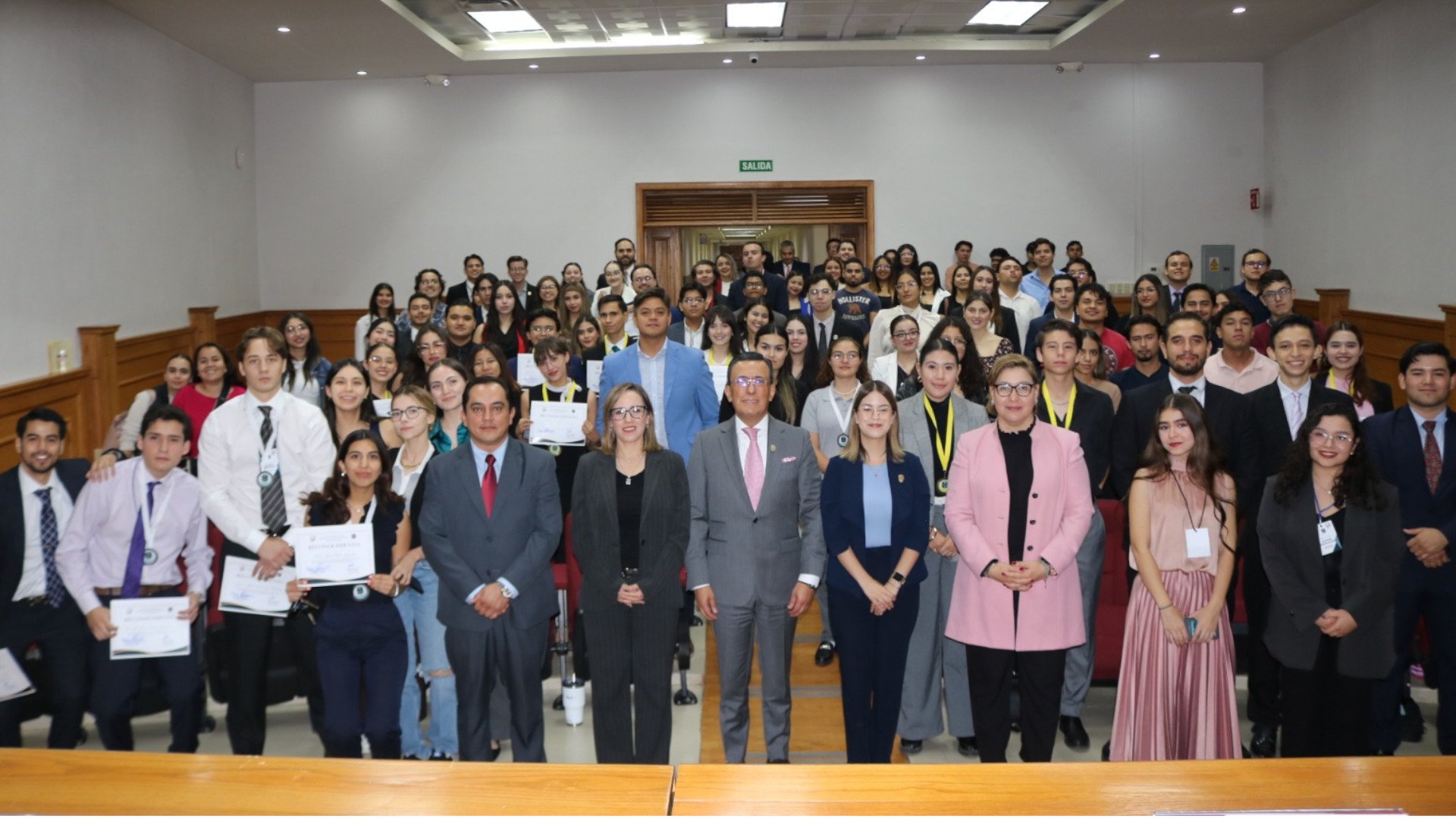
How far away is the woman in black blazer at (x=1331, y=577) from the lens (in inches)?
141

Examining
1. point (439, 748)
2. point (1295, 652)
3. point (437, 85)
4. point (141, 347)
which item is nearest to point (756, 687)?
point (439, 748)

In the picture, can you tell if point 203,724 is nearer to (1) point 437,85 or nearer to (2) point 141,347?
(2) point 141,347

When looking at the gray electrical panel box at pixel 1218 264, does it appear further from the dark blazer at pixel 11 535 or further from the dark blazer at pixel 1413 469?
the dark blazer at pixel 11 535

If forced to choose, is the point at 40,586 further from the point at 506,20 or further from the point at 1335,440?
the point at 506,20

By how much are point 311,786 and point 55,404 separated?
7107 millimetres

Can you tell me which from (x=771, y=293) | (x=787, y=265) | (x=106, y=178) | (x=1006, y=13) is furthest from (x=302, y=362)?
(x=1006, y=13)

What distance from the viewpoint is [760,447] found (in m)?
3.97

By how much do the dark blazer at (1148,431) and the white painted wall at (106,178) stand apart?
704 centimetres

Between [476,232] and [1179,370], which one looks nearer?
[1179,370]

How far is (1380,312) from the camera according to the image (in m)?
9.69

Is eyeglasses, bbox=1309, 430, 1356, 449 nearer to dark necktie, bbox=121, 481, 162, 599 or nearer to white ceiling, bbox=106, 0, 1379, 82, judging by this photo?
dark necktie, bbox=121, 481, 162, 599

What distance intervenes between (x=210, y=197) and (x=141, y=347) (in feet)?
7.91

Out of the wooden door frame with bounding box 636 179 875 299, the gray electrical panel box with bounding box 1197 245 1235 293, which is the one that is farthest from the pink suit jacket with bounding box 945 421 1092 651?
the gray electrical panel box with bounding box 1197 245 1235 293

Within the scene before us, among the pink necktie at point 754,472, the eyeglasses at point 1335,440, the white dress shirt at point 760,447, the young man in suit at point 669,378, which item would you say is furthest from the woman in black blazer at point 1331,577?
the young man in suit at point 669,378
